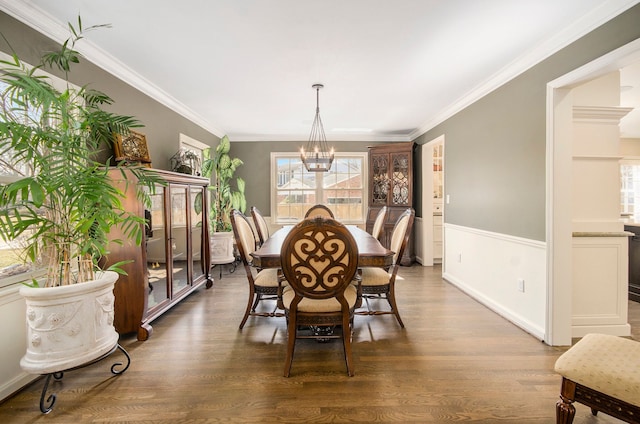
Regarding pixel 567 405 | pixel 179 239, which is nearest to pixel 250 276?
pixel 179 239

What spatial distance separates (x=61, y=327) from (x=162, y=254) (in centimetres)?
115

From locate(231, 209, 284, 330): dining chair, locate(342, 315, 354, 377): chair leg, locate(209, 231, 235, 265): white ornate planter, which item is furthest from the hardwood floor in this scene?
locate(209, 231, 235, 265): white ornate planter

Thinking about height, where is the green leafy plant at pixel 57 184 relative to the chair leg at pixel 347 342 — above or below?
above

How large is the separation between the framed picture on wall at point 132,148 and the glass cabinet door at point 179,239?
1.37ft

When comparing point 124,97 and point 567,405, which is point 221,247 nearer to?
point 124,97

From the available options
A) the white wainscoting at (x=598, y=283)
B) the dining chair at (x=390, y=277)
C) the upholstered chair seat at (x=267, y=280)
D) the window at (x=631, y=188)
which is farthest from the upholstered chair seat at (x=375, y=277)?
the window at (x=631, y=188)

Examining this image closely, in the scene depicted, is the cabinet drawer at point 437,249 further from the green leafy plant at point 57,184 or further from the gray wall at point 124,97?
the green leafy plant at point 57,184

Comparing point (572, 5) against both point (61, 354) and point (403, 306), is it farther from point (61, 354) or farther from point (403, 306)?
point (61, 354)

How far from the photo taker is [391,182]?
210 inches

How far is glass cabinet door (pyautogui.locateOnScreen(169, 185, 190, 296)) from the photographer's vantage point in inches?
115

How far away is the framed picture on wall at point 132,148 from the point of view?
2.63 meters

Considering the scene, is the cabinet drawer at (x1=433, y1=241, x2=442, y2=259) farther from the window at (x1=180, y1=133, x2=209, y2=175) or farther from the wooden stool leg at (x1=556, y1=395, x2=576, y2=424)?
the window at (x1=180, y1=133, x2=209, y2=175)

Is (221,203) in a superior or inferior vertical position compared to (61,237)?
superior

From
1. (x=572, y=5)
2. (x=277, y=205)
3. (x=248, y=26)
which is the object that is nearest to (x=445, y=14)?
(x=572, y=5)
